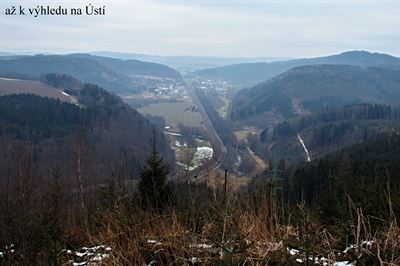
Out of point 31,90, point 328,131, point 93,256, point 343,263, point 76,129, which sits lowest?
point 328,131

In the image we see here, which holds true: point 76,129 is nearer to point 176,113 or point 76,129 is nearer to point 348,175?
point 348,175

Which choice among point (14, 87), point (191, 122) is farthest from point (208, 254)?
point (14, 87)

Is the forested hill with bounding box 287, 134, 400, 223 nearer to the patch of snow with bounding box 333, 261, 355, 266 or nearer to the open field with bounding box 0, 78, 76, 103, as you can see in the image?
the patch of snow with bounding box 333, 261, 355, 266

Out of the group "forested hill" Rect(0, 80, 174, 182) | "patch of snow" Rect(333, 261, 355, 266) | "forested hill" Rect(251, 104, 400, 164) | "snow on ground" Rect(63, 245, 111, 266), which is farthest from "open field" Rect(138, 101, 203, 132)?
"patch of snow" Rect(333, 261, 355, 266)

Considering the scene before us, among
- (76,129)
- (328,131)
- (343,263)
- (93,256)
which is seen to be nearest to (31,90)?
(76,129)

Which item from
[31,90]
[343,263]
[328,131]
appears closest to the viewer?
[343,263]

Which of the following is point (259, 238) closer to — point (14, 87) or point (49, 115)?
point (49, 115)

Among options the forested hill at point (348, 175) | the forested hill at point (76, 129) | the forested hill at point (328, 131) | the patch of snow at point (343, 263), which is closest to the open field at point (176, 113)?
the forested hill at point (76, 129)
